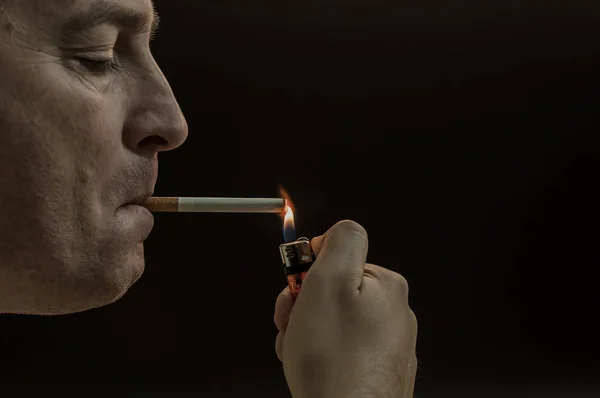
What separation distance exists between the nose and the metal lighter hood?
0.69 ft

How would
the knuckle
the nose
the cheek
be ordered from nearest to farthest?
1. the cheek
2. the nose
3. the knuckle

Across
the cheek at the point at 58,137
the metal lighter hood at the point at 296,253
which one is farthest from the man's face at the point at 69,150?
the metal lighter hood at the point at 296,253

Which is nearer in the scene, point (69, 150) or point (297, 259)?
point (69, 150)

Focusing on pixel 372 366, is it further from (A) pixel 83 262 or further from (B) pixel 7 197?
(B) pixel 7 197

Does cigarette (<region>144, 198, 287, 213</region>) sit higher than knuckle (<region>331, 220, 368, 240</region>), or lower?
higher

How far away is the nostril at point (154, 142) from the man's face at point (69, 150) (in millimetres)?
12

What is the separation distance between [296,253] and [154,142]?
0.80 feet

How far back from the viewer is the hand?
893 millimetres

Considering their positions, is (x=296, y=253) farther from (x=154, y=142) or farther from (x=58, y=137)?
(x=58, y=137)

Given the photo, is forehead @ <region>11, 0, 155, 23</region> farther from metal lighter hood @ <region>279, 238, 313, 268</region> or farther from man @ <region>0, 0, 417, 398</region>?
metal lighter hood @ <region>279, 238, 313, 268</region>

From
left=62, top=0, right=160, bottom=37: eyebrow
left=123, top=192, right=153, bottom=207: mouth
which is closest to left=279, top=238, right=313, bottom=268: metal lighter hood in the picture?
left=123, top=192, right=153, bottom=207: mouth

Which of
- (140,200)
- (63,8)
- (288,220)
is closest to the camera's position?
(63,8)

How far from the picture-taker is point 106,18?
0.79 meters

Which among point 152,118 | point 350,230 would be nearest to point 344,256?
point 350,230
